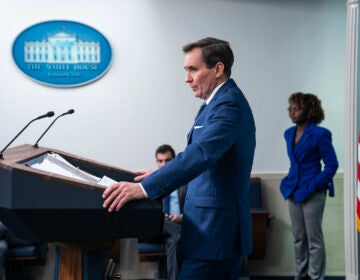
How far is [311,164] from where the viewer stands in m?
4.17

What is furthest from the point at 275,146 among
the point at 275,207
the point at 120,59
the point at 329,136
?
the point at 120,59

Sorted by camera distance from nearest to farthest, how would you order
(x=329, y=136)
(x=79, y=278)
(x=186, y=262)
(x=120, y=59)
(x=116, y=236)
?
(x=116, y=236) < (x=79, y=278) < (x=186, y=262) < (x=329, y=136) < (x=120, y=59)

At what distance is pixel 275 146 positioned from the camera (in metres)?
5.09

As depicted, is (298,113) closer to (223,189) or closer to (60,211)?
(223,189)

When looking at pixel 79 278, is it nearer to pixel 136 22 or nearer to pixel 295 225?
pixel 295 225

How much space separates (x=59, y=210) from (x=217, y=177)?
2.14ft

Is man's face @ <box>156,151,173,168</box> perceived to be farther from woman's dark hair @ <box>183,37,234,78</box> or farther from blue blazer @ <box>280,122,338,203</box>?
woman's dark hair @ <box>183,37,234,78</box>

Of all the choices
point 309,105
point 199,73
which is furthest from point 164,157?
point 199,73

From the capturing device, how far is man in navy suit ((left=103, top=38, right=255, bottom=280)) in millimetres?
1788

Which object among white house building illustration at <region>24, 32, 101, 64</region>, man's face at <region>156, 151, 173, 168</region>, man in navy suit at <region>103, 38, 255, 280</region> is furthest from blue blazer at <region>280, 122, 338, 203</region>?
man in navy suit at <region>103, 38, 255, 280</region>

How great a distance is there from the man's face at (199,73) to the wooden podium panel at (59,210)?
63 cm

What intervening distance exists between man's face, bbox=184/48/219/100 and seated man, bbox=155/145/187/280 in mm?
2322

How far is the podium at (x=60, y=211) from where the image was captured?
4.50 feet

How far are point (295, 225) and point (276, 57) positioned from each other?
5.97 ft
